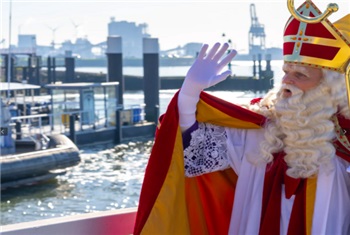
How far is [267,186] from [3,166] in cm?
964

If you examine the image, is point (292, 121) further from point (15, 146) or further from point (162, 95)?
point (162, 95)

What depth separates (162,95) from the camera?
4469 cm

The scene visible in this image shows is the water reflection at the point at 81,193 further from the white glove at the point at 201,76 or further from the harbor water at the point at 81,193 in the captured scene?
the white glove at the point at 201,76

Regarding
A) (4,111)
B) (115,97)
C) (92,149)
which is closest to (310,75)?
(4,111)

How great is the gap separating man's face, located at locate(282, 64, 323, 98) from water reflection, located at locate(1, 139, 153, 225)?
28.7 ft

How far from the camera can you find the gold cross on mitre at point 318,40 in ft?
7.15

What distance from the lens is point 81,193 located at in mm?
12484

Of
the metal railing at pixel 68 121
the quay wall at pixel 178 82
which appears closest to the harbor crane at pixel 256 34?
the quay wall at pixel 178 82

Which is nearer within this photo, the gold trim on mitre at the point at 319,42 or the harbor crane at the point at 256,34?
the gold trim on mitre at the point at 319,42

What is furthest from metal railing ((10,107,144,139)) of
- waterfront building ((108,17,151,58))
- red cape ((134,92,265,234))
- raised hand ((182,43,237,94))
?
waterfront building ((108,17,151,58))

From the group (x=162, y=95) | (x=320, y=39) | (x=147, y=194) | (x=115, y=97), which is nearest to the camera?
(x=320, y=39)

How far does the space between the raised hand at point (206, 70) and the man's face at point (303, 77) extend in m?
0.21

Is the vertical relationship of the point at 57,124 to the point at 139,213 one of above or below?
below

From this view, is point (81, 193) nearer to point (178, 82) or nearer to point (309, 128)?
point (309, 128)
